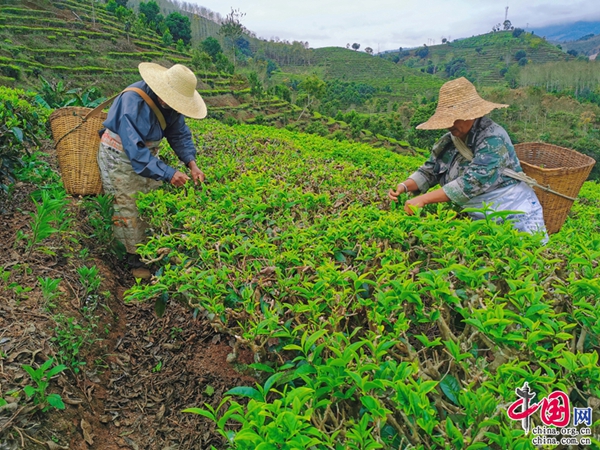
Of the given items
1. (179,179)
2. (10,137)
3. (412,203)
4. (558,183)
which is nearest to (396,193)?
(412,203)

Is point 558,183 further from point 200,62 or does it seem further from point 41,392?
point 200,62

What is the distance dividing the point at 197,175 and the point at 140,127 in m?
0.58

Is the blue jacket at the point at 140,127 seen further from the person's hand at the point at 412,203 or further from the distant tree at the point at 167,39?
the distant tree at the point at 167,39

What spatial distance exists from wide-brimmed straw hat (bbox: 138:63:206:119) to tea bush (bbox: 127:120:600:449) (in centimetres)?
88

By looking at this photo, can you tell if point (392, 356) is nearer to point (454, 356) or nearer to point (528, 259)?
point (454, 356)

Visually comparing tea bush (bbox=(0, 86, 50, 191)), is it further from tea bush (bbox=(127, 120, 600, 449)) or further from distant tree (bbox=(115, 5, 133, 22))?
distant tree (bbox=(115, 5, 133, 22))

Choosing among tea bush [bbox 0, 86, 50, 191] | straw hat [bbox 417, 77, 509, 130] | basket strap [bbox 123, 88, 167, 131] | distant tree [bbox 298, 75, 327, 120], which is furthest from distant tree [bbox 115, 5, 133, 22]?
straw hat [bbox 417, 77, 509, 130]

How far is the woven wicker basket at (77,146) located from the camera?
3641 millimetres

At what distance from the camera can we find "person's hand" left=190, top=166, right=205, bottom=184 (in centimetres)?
317

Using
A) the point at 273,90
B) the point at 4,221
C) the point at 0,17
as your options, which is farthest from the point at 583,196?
the point at 0,17

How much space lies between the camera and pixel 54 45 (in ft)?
103

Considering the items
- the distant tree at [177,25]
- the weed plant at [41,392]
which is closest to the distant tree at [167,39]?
the distant tree at [177,25]

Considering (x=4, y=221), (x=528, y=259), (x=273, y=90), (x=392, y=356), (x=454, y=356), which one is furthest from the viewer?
(x=273, y=90)

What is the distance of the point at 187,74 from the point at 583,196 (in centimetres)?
844
